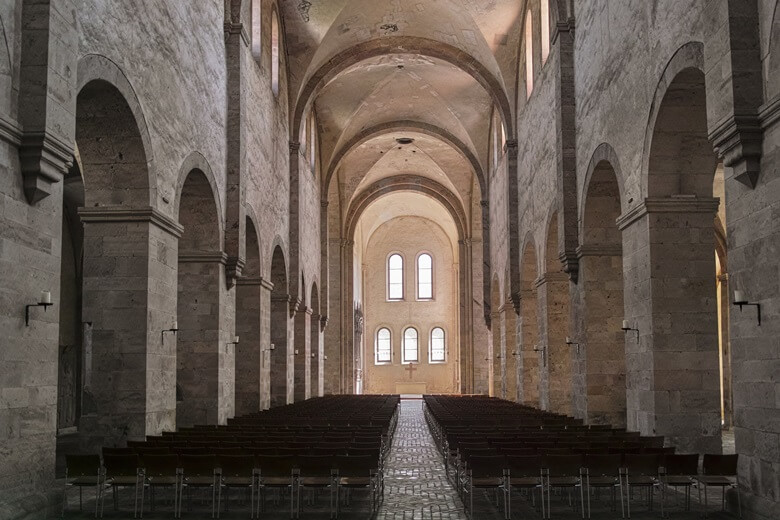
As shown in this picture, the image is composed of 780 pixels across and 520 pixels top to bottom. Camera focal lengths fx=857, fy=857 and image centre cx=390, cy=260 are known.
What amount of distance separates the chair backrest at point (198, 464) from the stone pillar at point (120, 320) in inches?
136

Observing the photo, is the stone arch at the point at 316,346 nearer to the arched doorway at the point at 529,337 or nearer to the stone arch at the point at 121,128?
the arched doorway at the point at 529,337

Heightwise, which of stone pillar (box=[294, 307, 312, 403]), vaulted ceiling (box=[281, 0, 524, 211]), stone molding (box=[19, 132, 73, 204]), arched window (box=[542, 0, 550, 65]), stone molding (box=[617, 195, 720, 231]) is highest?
vaulted ceiling (box=[281, 0, 524, 211])

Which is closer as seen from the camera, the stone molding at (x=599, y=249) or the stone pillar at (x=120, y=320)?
the stone pillar at (x=120, y=320)

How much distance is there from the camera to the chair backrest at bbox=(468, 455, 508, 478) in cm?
933

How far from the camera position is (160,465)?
9.55 metres

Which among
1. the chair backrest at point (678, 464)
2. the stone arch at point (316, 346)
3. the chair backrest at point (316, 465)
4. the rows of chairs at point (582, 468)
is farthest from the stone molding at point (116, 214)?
the stone arch at point (316, 346)

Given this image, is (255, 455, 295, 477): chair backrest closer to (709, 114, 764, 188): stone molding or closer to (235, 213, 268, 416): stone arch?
(709, 114, 764, 188): stone molding

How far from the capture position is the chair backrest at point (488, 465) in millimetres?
9328

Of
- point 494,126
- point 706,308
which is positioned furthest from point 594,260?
point 494,126

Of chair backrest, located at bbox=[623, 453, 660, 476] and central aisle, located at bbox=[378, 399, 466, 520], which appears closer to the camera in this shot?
chair backrest, located at bbox=[623, 453, 660, 476]

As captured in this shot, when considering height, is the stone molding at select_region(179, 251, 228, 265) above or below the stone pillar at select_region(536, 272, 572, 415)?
above

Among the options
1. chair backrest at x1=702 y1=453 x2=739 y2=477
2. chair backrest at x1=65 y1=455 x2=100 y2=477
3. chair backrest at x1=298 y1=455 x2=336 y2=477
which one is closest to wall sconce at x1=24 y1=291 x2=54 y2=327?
chair backrest at x1=65 y1=455 x2=100 y2=477

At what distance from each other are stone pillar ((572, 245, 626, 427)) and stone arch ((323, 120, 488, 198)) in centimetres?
1890

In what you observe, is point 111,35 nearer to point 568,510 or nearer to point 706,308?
point 568,510
